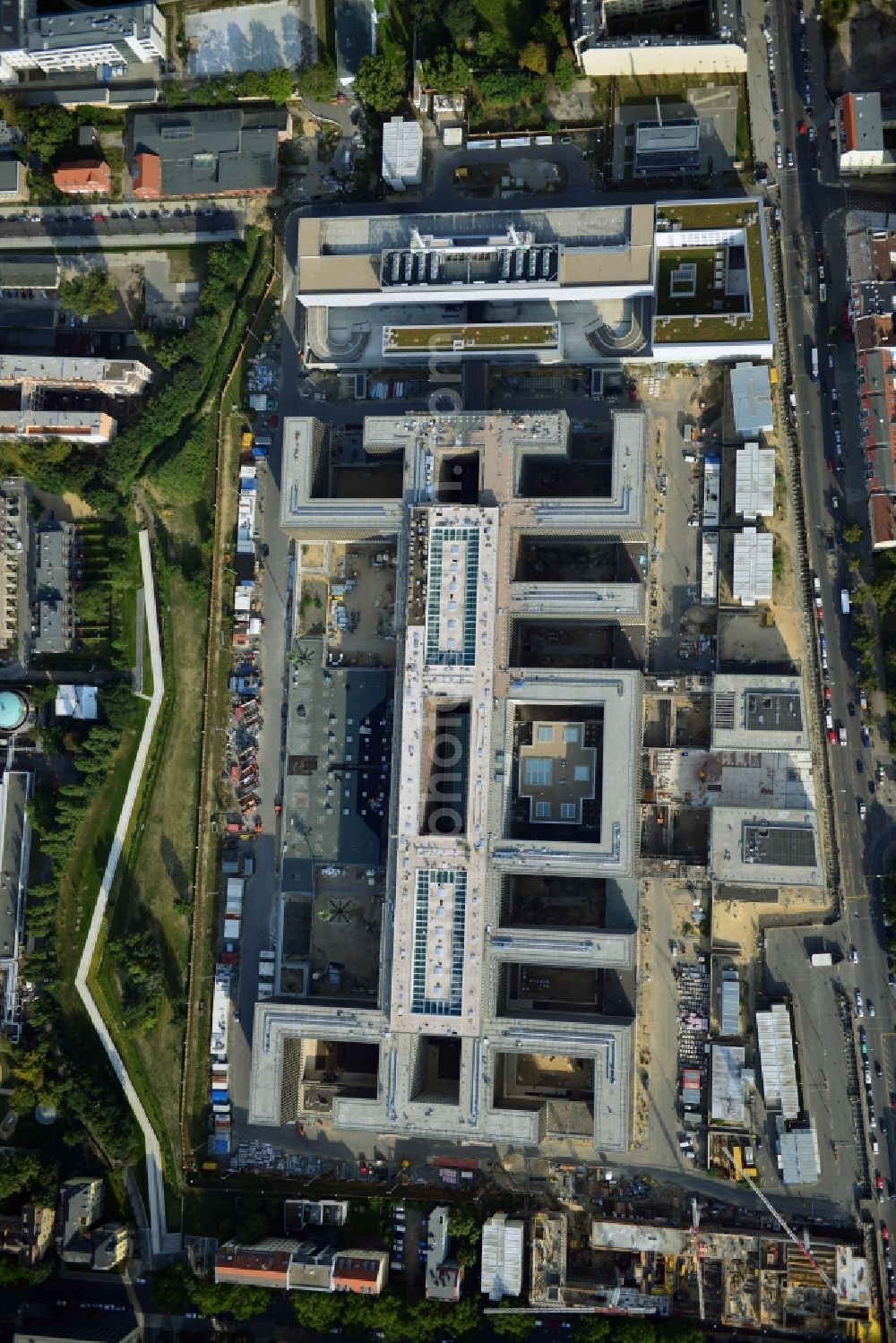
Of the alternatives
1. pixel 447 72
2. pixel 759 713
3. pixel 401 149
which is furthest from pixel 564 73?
pixel 759 713

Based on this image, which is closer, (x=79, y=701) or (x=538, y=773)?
(x=538, y=773)

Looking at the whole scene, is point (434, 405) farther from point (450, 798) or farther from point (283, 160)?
point (450, 798)

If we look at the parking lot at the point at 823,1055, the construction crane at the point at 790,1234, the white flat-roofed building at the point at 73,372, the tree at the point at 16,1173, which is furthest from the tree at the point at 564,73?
the tree at the point at 16,1173

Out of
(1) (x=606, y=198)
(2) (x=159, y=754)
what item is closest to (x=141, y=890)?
(2) (x=159, y=754)

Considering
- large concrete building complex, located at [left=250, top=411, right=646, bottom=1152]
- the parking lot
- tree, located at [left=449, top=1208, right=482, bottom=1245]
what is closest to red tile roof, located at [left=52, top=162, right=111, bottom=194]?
large concrete building complex, located at [left=250, top=411, right=646, bottom=1152]

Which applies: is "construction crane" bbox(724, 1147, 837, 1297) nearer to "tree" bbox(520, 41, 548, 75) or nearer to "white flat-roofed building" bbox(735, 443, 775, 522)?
"white flat-roofed building" bbox(735, 443, 775, 522)

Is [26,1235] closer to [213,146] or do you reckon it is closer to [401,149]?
[213,146]
